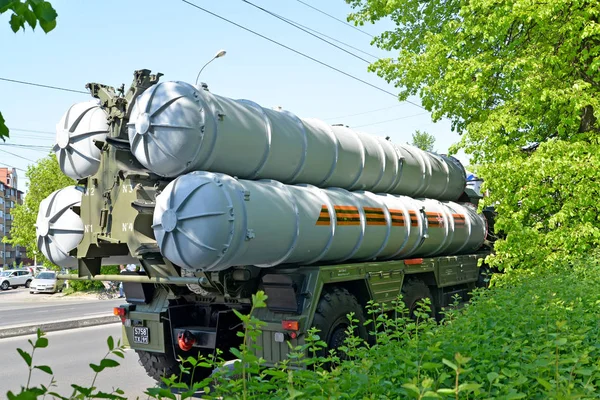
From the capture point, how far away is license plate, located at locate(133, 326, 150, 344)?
8.43 meters

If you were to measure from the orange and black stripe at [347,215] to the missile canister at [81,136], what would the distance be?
10.8ft

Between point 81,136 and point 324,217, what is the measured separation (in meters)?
3.46

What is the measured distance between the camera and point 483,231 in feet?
41.5

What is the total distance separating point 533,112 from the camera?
1126 centimetres

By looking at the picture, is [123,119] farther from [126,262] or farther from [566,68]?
[566,68]

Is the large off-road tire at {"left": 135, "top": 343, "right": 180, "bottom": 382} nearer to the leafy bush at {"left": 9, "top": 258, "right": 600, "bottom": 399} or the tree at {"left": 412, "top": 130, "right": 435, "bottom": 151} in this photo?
the leafy bush at {"left": 9, "top": 258, "right": 600, "bottom": 399}

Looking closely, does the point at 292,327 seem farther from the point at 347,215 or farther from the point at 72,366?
the point at 72,366

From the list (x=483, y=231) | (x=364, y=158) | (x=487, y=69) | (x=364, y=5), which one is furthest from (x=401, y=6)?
(x=364, y=158)

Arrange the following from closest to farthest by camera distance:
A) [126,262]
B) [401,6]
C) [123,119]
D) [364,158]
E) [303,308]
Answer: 1. [303,308]
2. [123,119]
3. [126,262]
4. [364,158]
5. [401,6]

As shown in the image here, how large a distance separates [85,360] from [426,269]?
6.05 meters

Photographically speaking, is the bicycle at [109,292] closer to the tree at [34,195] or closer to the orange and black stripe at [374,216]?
the tree at [34,195]

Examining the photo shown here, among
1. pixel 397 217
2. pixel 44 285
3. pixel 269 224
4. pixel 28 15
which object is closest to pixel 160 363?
pixel 269 224

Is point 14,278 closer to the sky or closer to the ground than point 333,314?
closer to the ground

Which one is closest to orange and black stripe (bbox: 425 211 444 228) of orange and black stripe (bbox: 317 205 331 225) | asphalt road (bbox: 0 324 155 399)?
orange and black stripe (bbox: 317 205 331 225)
